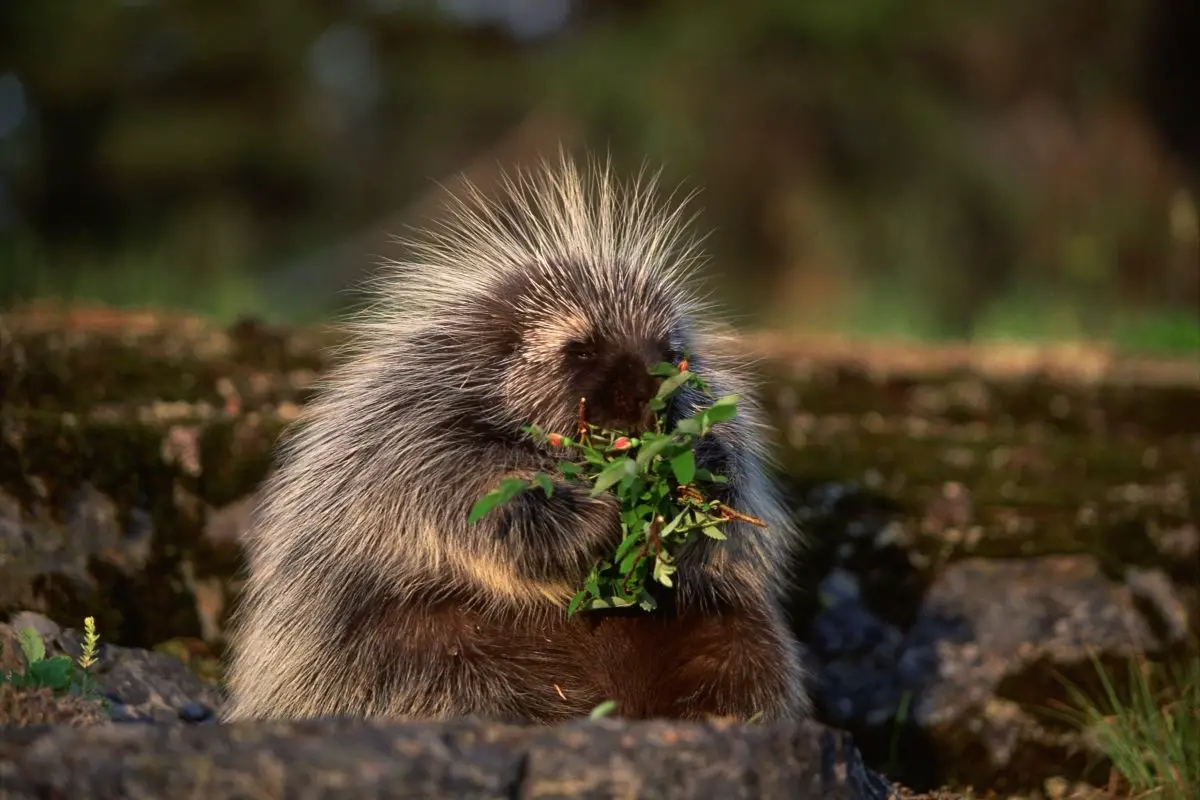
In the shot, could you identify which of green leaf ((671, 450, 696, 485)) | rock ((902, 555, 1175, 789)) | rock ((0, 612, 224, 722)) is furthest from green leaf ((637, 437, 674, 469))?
rock ((902, 555, 1175, 789))

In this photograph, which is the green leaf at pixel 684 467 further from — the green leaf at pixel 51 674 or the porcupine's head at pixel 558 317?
the green leaf at pixel 51 674

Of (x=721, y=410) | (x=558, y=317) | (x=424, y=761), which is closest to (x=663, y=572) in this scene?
(x=721, y=410)

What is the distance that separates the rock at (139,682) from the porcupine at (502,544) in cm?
17

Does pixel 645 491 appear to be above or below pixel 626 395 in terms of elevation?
below

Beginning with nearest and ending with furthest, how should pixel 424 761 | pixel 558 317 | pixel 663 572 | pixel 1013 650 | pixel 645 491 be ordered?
pixel 424 761 → pixel 663 572 → pixel 645 491 → pixel 558 317 → pixel 1013 650

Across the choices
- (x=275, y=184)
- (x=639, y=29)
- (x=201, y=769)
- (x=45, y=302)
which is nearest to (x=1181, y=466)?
(x=201, y=769)

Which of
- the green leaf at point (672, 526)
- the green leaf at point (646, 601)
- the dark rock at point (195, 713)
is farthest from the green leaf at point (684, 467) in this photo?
the dark rock at point (195, 713)

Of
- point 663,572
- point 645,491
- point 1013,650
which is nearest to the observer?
point 663,572

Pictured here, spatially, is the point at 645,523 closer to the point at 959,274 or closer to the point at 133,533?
the point at 133,533

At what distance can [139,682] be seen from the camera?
4.38 metres

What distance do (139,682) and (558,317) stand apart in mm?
1681

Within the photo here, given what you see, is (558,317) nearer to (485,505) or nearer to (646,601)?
(485,505)

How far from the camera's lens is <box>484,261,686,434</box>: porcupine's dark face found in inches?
153

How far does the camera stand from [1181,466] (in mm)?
6902
